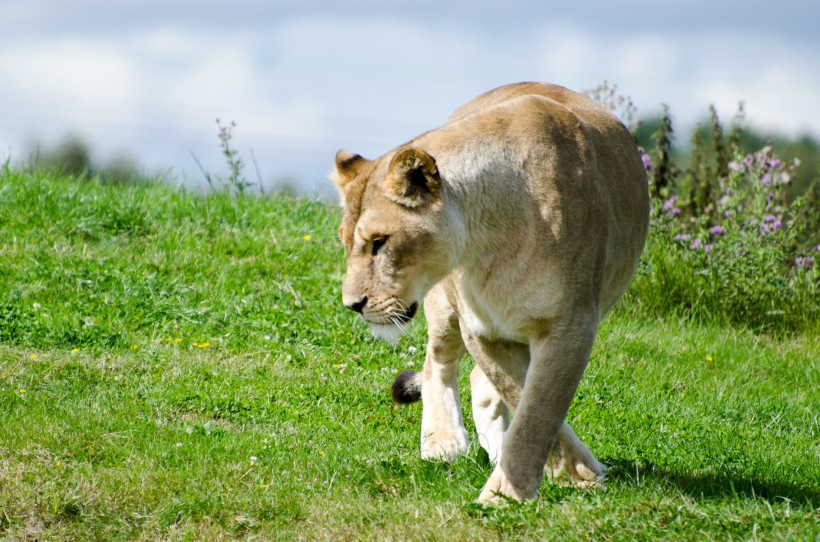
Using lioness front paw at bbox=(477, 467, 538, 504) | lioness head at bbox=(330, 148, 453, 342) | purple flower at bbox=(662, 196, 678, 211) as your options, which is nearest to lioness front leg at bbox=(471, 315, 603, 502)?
lioness front paw at bbox=(477, 467, 538, 504)

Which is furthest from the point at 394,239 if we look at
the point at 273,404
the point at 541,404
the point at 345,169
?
the point at 273,404

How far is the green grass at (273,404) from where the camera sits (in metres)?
4.49

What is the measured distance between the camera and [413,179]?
4199 mm

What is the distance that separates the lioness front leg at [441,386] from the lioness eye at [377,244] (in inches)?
40.7

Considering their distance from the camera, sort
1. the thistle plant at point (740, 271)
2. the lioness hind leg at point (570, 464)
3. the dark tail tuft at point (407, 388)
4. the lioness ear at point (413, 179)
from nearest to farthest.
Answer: the lioness ear at point (413, 179)
the lioness hind leg at point (570, 464)
the dark tail tuft at point (407, 388)
the thistle plant at point (740, 271)

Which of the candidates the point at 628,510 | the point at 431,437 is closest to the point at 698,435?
the point at 431,437

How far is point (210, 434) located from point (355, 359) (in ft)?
5.05

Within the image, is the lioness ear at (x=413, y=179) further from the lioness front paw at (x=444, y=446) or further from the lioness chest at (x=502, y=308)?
the lioness front paw at (x=444, y=446)

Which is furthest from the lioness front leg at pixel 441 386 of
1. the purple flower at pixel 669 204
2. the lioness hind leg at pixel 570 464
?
the purple flower at pixel 669 204

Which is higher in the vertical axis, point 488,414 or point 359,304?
point 359,304

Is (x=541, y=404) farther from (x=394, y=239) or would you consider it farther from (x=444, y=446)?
(x=444, y=446)

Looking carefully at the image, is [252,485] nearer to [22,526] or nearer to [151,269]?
[22,526]

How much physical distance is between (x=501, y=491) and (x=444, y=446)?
102cm

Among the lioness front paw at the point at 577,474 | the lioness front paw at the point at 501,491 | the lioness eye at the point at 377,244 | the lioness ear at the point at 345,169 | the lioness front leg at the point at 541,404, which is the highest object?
the lioness ear at the point at 345,169
